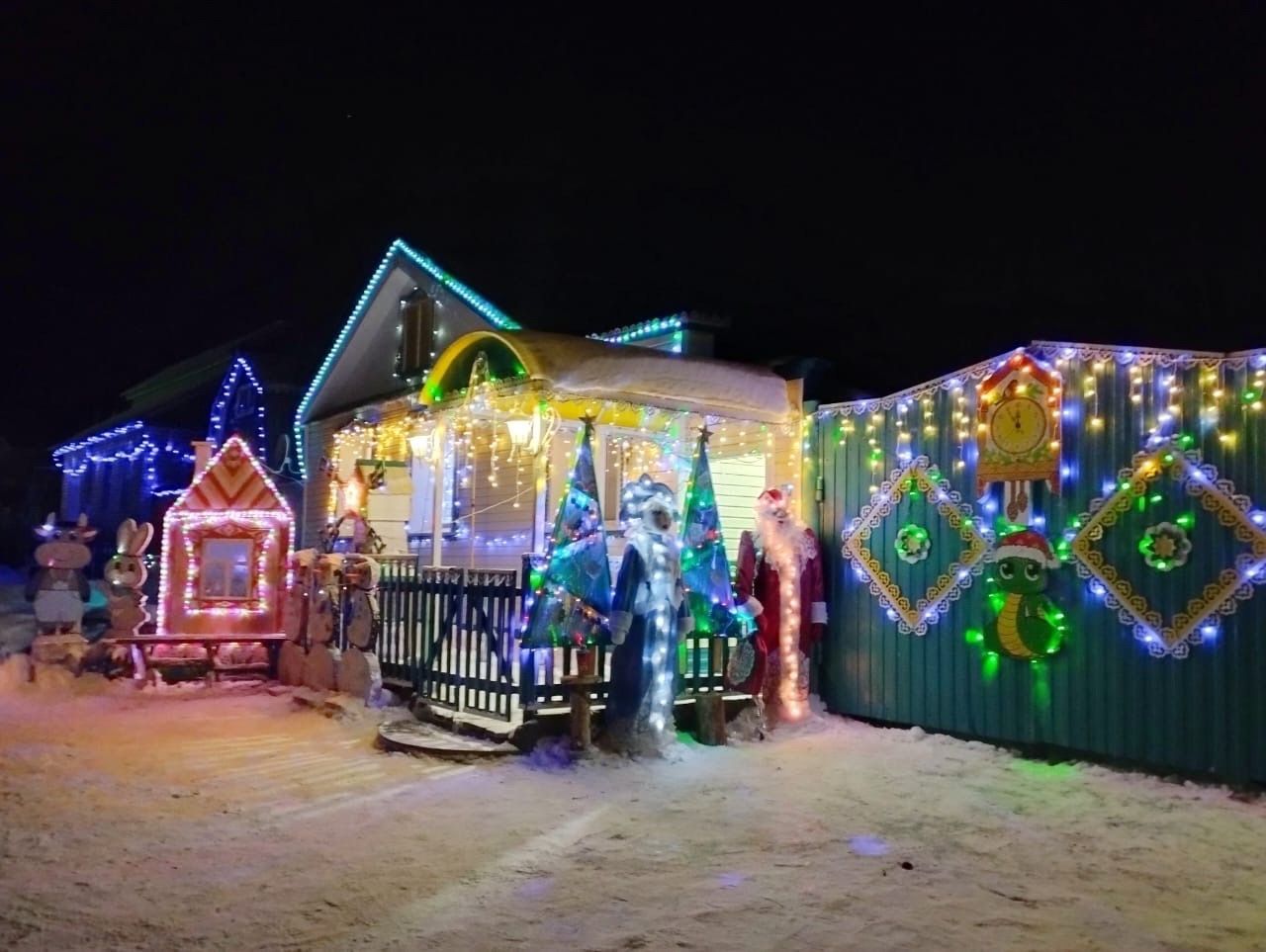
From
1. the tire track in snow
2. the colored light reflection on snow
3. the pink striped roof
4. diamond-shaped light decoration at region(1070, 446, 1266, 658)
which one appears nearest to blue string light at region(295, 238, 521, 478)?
the pink striped roof

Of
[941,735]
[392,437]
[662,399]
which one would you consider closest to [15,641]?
[392,437]

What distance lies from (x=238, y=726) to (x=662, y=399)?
4872 mm

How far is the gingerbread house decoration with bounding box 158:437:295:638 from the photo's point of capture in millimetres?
12648

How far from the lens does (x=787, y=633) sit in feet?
31.4

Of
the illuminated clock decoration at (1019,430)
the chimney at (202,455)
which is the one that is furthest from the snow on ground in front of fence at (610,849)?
the chimney at (202,455)

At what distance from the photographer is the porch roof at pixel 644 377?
9.61 m

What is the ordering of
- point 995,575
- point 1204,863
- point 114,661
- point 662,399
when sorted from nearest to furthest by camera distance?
1. point 1204,863
2. point 995,575
3. point 662,399
4. point 114,661

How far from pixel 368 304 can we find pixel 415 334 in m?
1.53

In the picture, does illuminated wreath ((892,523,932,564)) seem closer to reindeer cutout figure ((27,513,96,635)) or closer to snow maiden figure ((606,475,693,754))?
snow maiden figure ((606,475,693,754))

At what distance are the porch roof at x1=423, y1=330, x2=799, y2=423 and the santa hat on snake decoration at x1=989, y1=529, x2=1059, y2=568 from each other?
281 centimetres

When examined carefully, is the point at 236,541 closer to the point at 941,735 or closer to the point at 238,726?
the point at 238,726

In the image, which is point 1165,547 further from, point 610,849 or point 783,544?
point 610,849

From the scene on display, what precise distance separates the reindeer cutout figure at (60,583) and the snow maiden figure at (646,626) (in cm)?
→ 730

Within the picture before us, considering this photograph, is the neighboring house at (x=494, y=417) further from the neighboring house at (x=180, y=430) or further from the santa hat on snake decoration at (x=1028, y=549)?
the santa hat on snake decoration at (x=1028, y=549)
